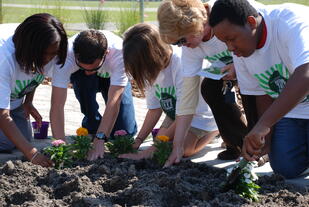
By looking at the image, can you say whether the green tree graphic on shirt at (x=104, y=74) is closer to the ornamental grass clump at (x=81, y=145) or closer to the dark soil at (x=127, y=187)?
the ornamental grass clump at (x=81, y=145)

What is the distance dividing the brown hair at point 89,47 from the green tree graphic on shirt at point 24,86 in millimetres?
411

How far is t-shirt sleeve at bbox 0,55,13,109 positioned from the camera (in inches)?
181

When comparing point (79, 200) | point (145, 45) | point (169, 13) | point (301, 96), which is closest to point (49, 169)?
point (79, 200)

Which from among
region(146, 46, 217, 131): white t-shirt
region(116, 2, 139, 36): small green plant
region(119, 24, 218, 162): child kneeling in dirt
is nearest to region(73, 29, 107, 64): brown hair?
region(119, 24, 218, 162): child kneeling in dirt

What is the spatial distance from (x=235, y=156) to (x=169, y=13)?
1397mm

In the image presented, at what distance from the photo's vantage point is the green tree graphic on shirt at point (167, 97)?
201 inches

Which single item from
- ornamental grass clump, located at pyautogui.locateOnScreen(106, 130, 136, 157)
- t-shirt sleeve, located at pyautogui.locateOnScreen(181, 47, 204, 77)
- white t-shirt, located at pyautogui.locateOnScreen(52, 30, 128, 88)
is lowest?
ornamental grass clump, located at pyautogui.locateOnScreen(106, 130, 136, 157)

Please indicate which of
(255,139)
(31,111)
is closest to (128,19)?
(31,111)

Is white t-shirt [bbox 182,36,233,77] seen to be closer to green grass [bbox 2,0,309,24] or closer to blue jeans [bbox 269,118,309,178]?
blue jeans [bbox 269,118,309,178]

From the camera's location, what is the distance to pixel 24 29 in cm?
462

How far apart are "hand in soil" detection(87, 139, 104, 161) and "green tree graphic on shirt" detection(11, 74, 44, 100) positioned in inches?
28.4

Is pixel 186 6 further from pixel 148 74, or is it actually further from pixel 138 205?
pixel 138 205

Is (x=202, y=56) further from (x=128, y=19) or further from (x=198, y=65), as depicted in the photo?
(x=128, y=19)

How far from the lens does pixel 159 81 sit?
508 centimetres
